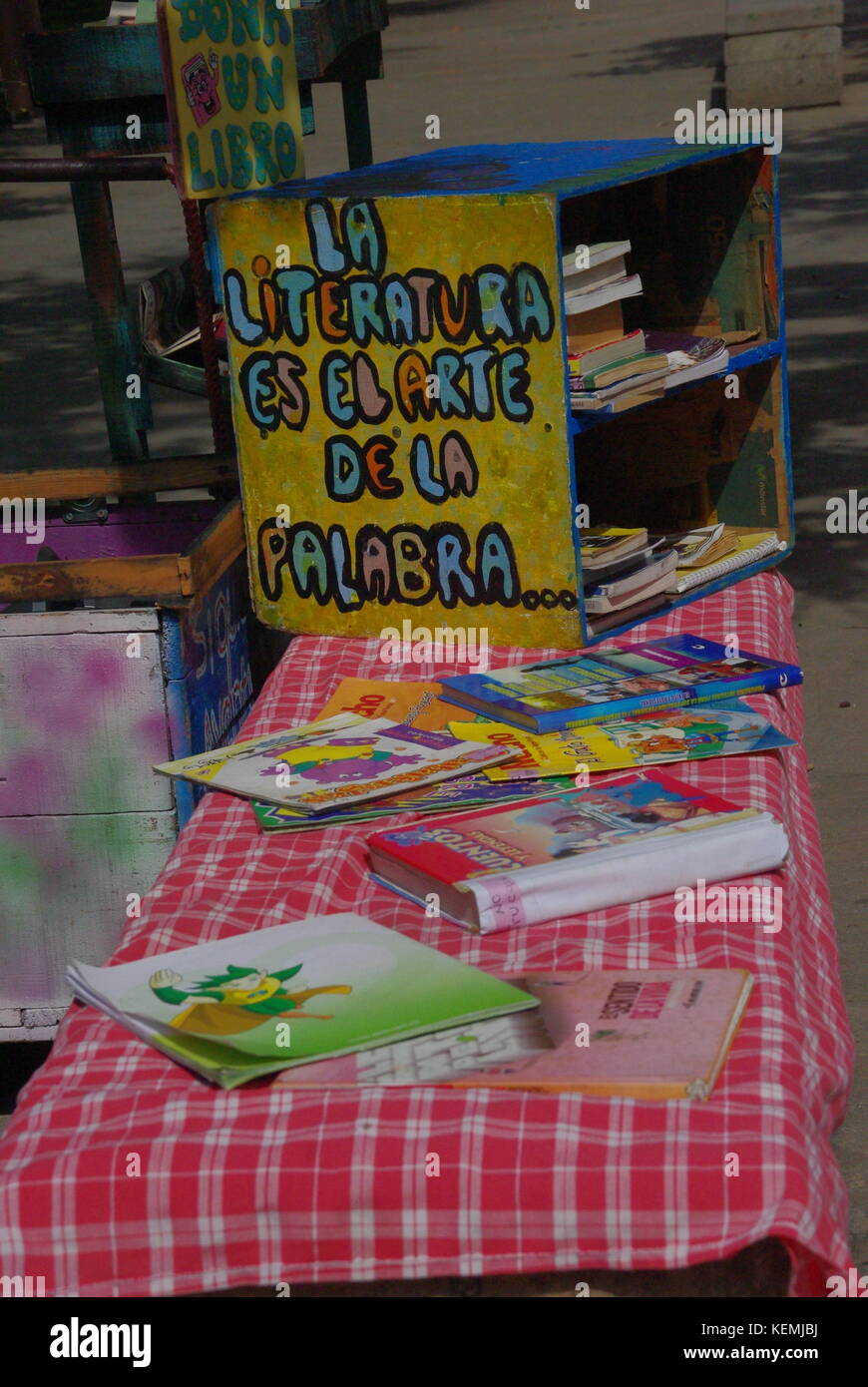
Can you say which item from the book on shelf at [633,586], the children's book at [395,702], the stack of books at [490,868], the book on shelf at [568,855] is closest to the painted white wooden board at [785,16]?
the book on shelf at [633,586]

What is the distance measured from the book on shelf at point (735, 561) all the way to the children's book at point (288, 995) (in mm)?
1523

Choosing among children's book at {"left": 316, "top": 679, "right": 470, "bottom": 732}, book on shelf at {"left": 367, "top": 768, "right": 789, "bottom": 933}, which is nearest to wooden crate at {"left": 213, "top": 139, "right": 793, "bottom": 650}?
children's book at {"left": 316, "top": 679, "right": 470, "bottom": 732}

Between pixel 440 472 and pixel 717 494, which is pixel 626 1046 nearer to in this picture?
pixel 440 472

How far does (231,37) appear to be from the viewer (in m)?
3.41

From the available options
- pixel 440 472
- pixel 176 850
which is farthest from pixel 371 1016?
pixel 440 472

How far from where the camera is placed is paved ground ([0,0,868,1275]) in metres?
4.61

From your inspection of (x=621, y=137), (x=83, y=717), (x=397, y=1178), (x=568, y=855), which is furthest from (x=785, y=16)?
(x=397, y=1178)

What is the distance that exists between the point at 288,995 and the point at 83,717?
1076 mm

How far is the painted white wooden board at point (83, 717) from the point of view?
286 centimetres

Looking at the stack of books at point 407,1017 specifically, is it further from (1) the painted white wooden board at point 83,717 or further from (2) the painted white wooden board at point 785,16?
(2) the painted white wooden board at point 785,16

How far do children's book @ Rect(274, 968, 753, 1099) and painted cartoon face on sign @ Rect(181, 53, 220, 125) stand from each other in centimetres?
201

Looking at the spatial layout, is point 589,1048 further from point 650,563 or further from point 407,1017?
point 650,563
